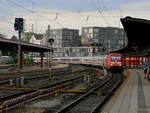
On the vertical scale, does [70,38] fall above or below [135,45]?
above

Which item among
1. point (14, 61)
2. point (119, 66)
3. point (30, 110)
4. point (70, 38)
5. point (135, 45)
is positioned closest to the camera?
point (30, 110)

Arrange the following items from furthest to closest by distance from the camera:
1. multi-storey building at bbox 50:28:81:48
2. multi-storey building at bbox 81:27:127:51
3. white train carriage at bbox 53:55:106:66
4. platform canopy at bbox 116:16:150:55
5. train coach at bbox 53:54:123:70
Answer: multi-storey building at bbox 81:27:127:51, multi-storey building at bbox 50:28:81:48, white train carriage at bbox 53:55:106:66, train coach at bbox 53:54:123:70, platform canopy at bbox 116:16:150:55

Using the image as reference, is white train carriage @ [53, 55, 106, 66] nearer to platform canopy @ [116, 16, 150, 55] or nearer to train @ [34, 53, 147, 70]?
train @ [34, 53, 147, 70]

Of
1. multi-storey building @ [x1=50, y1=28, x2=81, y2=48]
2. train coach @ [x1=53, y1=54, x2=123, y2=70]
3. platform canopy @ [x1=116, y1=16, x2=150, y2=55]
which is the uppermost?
multi-storey building @ [x1=50, y1=28, x2=81, y2=48]

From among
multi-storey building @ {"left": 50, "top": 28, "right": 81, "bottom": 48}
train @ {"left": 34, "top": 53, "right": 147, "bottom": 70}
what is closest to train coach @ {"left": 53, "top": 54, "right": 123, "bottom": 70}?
train @ {"left": 34, "top": 53, "right": 147, "bottom": 70}

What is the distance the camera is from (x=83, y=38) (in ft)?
541

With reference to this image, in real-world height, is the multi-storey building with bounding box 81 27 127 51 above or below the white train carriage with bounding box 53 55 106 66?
above

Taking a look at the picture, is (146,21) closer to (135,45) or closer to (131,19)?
(131,19)

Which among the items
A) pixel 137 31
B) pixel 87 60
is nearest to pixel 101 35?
pixel 87 60

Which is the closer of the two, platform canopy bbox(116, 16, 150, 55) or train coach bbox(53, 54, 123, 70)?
platform canopy bbox(116, 16, 150, 55)

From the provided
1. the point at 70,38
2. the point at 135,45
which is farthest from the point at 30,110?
the point at 70,38

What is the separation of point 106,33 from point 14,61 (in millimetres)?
90502

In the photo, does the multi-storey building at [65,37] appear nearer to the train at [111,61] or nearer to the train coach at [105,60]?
the train at [111,61]

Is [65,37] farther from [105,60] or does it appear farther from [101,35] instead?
[105,60]
